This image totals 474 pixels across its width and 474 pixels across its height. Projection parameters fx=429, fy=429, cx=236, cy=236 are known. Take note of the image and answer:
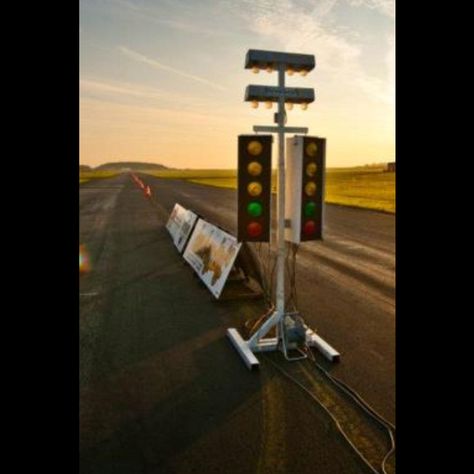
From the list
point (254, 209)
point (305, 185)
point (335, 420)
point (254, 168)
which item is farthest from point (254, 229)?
point (335, 420)

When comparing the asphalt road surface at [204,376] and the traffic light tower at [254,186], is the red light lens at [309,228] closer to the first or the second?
the traffic light tower at [254,186]

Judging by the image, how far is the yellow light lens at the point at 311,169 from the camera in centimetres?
532

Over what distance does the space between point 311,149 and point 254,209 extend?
1034 mm

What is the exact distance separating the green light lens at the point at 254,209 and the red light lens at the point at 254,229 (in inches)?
4.6

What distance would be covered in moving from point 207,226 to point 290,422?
6.61 metres

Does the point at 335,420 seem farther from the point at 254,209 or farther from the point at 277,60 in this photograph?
the point at 277,60

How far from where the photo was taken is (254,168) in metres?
5.08

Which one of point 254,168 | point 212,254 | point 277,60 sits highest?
point 277,60

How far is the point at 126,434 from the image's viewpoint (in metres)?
4.16

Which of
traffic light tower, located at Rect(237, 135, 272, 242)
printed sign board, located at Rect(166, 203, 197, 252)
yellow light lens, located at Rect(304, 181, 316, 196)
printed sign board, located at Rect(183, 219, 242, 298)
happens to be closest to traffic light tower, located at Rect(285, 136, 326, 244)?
yellow light lens, located at Rect(304, 181, 316, 196)

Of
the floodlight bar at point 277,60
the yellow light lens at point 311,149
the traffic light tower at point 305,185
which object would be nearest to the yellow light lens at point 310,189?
the traffic light tower at point 305,185
